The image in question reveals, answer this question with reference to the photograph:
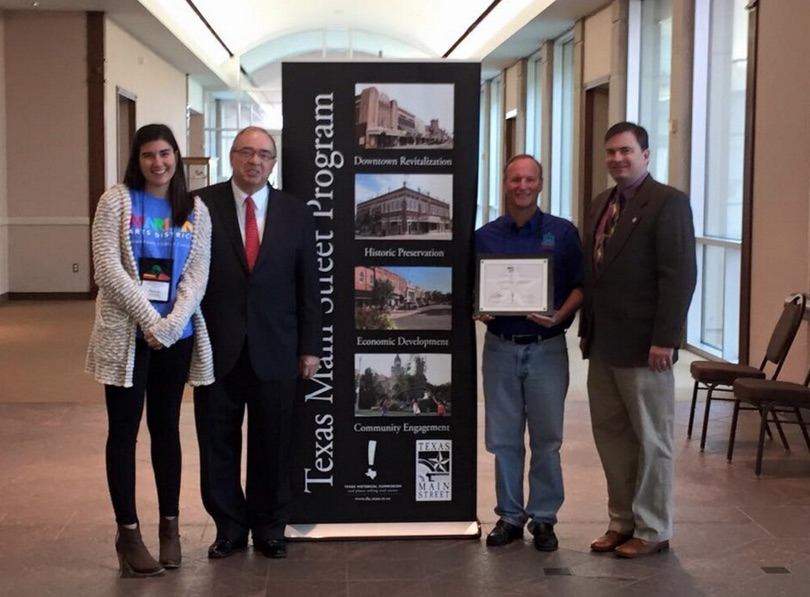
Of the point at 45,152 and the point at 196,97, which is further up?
the point at 196,97

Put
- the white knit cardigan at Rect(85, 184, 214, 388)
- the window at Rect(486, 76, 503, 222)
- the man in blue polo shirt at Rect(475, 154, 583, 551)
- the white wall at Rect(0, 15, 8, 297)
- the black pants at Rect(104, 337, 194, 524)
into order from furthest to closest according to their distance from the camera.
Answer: the window at Rect(486, 76, 503, 222) → the white wall at Rect(0, 15, 8, 297) → the man in blue polo shirt at Rect(475, 154, 583, 551) → the black pants at Rect(104, 337, 194, 524) → the white knit cardigan at Rect(85, 184, 214, 388)

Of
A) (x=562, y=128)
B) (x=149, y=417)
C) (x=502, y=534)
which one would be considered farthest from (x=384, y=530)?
(x=562, y=128)

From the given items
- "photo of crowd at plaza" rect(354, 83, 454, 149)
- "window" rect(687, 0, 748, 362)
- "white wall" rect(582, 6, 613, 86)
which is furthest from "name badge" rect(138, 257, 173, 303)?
"white wall" rect(582, 6, 613, 86)

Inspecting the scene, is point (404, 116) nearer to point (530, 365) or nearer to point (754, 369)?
point (530, 365)

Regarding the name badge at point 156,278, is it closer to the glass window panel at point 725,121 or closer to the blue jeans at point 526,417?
the blue jeans at point 526,417

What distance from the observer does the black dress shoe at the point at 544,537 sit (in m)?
4.36

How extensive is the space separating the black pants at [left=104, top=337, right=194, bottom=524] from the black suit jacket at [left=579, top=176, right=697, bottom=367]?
1.49 meters

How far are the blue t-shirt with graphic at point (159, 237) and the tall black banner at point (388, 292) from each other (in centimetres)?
57

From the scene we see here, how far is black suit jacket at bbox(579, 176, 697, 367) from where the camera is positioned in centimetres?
400

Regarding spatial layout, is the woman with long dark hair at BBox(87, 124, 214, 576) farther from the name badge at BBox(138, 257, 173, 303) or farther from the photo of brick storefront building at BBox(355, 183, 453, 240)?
the photo of brick storefront building at BBox(355, 183, 453, 240)

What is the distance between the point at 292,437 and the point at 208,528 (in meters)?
0.70

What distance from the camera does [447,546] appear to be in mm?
4426

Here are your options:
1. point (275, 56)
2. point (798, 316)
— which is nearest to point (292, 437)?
point (798, 316)

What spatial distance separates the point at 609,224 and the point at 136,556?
6.81ft
